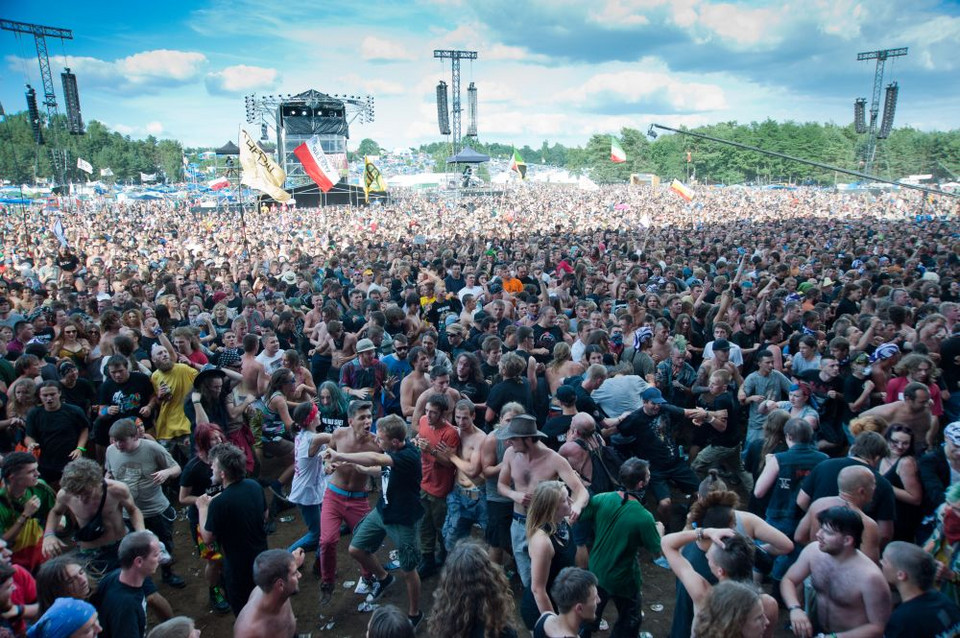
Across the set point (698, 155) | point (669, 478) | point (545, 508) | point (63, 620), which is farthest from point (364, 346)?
point (698, 155)

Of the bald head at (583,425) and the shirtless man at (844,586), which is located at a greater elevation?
the bald head at (583,425)

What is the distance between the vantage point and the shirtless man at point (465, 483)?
180 inches

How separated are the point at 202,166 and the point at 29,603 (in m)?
121

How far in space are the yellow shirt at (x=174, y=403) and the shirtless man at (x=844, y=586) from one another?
5.32 m

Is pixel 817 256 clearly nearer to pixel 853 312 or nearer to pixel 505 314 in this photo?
pixel 853 312

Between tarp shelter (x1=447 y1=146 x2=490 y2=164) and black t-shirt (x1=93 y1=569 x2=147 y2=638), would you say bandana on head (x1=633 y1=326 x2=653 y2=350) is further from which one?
tarp shelter (x1=447 y1=146 x2=490 y2=164)

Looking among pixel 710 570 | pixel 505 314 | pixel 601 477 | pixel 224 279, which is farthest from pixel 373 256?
pixel 710 570

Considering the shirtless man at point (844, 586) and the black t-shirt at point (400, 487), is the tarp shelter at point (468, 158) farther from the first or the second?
the shirtless man at point (844, 586)

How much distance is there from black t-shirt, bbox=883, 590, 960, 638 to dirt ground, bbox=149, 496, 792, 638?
1775 millimetres

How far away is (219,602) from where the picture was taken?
15.4ft

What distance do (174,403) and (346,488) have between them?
95.8 inches

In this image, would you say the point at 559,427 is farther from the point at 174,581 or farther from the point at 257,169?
the point at 257,169

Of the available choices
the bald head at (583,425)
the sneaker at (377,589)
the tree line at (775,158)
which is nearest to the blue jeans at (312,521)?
the sneaker at (377,589)

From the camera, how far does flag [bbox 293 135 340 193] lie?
1892cm
